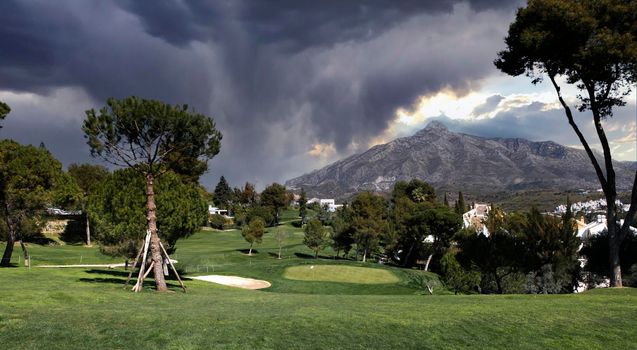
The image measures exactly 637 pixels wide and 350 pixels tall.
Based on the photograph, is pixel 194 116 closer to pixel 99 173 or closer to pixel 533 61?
pixel 533 61

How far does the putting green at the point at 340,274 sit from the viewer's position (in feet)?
184

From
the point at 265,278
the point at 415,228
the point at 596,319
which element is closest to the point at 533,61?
the point at 596,319

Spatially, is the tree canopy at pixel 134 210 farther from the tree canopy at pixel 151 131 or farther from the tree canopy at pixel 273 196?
the tree canopy at pixel 273 196

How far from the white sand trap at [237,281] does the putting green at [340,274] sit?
16.4 ft

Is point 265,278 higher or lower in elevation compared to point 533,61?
lower

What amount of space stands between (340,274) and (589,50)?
41090mm

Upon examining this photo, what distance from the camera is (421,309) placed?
18.5 metres

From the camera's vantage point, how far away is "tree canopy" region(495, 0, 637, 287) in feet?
78.1

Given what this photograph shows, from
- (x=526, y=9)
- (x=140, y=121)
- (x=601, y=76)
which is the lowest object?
(x=140, y=121)

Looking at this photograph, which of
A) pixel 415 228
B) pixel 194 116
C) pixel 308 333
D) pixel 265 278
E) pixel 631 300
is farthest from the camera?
pixel 415 228

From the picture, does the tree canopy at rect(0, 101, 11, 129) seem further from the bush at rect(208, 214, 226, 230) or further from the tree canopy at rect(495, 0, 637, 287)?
the bush at rect(208, 214, 226, 230)

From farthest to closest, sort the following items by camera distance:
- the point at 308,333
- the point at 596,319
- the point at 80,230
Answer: the point at 80,230 → the point at 596,319 → the point at 308,333

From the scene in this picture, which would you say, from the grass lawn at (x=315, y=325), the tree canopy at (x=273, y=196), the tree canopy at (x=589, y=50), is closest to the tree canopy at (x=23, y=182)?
the grass lawn at (x=315, y=325)

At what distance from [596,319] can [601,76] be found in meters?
16.1
